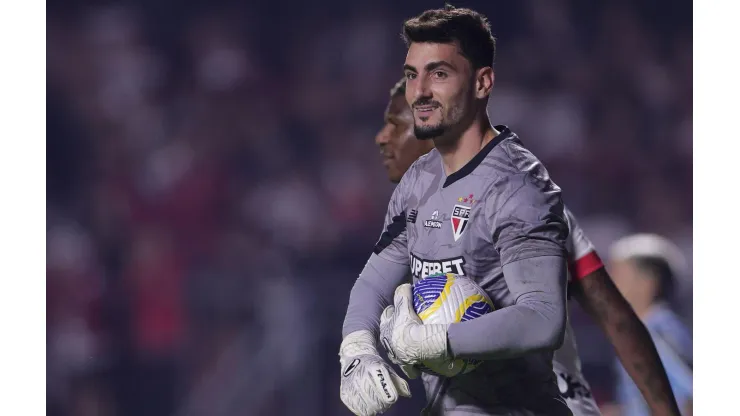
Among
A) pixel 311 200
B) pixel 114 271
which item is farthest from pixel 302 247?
pixel 114 271

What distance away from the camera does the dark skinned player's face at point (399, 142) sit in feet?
14.9

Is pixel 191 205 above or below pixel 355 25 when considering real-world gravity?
below

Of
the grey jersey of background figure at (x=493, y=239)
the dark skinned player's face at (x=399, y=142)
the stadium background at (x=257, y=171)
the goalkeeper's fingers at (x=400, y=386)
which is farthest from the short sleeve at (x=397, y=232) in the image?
the stadium background at (x=257, y=171)

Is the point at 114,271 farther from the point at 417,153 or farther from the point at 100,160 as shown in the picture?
the point at 417,153

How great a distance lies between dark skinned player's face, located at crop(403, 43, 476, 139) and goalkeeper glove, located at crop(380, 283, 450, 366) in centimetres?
64

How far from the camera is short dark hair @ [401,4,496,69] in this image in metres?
3.03

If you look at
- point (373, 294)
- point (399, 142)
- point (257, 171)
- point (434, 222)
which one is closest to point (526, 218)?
point (434, 222)

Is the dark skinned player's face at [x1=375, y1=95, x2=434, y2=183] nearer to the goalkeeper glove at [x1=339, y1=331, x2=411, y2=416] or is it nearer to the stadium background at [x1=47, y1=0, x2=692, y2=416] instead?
the stadium background at [x1=47, y1=0, x2=692, y2=416]

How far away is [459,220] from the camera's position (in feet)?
9.51

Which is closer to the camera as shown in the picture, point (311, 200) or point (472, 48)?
point (472, 48)

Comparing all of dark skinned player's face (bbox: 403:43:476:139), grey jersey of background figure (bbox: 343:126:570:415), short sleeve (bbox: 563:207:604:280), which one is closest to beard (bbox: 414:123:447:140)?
dark skinned player's face (bbox: 403:43:476:139)

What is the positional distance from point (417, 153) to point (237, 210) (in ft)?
5.40

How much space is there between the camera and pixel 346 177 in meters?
5.85

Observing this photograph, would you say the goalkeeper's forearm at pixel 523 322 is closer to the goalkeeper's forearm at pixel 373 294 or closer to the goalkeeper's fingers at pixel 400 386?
the goalkeeper's fingers at pixel 400 386
